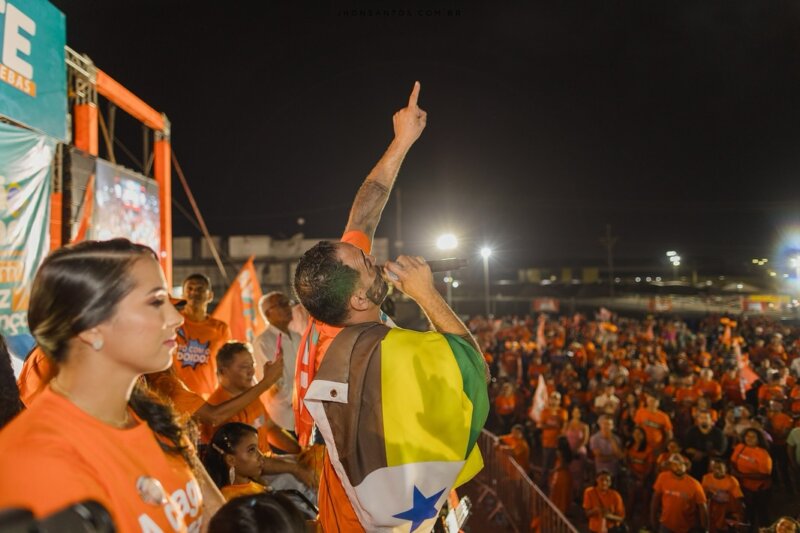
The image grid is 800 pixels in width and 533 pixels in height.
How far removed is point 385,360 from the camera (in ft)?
6.14

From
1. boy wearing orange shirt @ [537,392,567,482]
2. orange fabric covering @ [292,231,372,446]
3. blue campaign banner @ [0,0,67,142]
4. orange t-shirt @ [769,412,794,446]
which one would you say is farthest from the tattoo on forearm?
orange t-shirt @ [769,412,794,446]

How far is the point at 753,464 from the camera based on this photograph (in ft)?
25.5

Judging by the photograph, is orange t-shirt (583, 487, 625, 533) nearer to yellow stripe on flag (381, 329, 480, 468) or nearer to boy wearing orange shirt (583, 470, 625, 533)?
boy wearing orange shirt (583, 470, 625, 533)

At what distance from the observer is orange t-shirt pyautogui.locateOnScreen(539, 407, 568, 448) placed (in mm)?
9797

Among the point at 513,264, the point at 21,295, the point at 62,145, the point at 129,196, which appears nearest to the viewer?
the point at 21,295

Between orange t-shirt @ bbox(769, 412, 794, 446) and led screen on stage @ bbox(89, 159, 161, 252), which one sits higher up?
led screen on stage @ bbox(89, 159, 161, 252)

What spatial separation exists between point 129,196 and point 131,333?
268 inches

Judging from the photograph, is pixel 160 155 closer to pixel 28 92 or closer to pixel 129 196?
pixel 129 196

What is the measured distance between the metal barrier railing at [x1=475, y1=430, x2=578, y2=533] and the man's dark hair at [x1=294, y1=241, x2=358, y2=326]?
4.75 meters

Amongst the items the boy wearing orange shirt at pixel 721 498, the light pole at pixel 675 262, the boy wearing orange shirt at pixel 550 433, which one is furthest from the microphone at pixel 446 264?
the light pole at pixel 675 262

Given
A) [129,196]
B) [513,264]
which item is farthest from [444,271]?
[513,264]

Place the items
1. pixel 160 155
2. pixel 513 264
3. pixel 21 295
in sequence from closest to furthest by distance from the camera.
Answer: pixel 21 295 < pixel 160 155 < pixel 513 264

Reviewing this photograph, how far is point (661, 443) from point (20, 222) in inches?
351

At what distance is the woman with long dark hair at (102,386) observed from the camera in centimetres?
134
